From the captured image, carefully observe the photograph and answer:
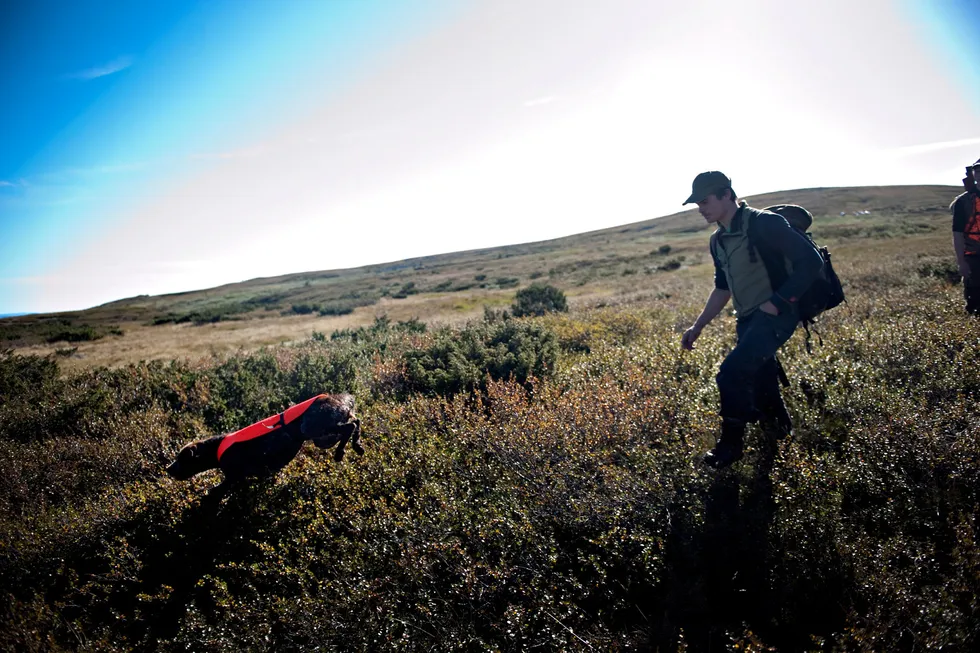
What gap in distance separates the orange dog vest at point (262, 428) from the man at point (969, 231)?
21.0 feet

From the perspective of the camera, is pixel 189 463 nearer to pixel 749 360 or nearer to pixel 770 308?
pixel 749 360

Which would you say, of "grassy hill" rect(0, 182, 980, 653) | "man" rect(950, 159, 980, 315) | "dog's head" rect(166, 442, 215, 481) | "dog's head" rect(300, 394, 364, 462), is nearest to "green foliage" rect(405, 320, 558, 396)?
"grassy hill" rect(0, 182, 980, 653)

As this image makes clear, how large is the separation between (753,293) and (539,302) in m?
11.8

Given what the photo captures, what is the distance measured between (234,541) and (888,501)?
13.6 ft

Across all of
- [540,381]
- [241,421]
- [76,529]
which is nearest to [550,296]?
[540,381]

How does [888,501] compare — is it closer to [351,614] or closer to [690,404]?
[690,404]

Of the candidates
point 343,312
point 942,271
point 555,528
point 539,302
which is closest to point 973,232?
point 555,528

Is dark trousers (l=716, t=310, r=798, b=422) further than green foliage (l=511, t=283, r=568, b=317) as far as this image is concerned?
No

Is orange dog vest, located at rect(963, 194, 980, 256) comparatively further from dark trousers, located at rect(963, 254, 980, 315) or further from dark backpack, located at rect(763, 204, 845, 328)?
dark backpack, located at rect(763, 204, 845, 328)

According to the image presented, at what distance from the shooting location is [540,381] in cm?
559

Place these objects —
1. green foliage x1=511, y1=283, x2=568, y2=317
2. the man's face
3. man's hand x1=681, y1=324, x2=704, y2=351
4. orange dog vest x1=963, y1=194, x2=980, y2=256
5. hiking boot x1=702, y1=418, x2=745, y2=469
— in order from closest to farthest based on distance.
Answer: hiking boot x1=702, y1=418, x2=745, y2=469, the man's face, man's hand x1=681, y1=324, x2=704, y2=351, orange dog vest x1=963, y1=194, x2=980, y2=256, green foliage x1=511, y1=283, x2=568, y2=317

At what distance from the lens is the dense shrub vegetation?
223cm

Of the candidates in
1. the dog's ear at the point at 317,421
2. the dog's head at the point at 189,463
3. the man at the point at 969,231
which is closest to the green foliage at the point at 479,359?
the dog's ear at the point at 317,421

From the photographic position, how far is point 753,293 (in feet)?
11.3
